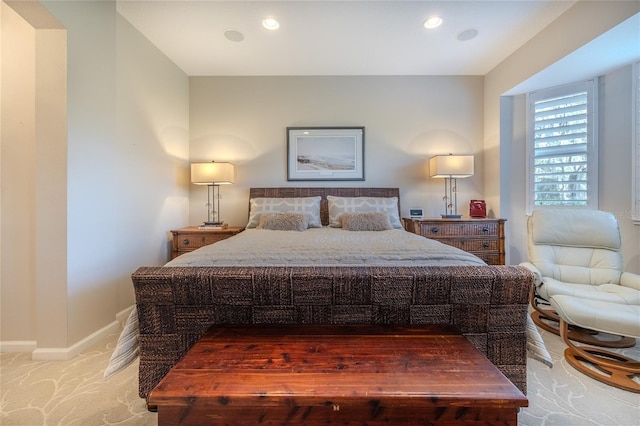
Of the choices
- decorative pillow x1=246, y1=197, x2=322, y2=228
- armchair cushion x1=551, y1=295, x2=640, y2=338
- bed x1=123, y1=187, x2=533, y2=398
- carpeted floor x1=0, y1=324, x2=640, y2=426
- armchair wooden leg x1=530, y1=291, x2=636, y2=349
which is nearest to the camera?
bed x1=123, y1=187, x2=533, y2=398

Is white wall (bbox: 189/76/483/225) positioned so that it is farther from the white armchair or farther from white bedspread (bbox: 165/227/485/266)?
white bedspread (bbox: 165/227/485/266)

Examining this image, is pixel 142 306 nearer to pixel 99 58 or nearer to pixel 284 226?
pixel 284 226

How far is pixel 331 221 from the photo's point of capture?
126 inches

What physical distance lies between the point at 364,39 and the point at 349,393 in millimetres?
3106

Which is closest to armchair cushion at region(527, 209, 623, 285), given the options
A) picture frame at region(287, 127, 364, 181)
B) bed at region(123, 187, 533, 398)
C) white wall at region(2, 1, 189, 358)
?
bed at region(123, 187, 533, 398)

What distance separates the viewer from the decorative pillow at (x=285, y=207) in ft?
10.4

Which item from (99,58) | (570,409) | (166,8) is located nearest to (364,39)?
(166,8)

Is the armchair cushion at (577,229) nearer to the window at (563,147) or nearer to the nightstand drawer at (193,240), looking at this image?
the window at (563,147)

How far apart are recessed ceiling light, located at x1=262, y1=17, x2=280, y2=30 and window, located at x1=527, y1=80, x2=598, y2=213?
3.09 meters

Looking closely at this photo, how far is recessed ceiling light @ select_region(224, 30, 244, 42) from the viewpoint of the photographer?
264 centimetres

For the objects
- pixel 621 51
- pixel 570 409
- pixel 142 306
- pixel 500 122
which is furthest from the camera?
pixel 500 122

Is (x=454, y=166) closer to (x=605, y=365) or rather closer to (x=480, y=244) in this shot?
(x=480, y=244)

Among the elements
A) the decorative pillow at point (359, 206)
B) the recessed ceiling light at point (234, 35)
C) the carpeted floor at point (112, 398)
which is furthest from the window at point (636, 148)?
the recessed ceiling light at point (234, 35)

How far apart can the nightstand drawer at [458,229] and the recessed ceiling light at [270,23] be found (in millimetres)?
2592
